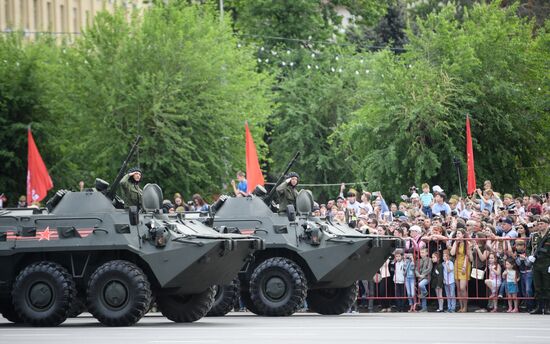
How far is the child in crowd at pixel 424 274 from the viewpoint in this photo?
29781mm

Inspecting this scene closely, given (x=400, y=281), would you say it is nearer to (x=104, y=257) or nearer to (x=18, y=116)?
(x=104, y=257)

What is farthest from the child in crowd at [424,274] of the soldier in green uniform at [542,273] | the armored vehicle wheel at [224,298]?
the armored vehicle wheel at [224,298]

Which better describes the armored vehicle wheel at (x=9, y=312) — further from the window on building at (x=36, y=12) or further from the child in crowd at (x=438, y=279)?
the window on building at (x=36, y=12)

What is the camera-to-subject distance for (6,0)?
67.7 metres

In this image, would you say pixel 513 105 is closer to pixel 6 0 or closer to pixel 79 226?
pixel 79 226

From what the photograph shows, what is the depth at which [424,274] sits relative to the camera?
2981cm

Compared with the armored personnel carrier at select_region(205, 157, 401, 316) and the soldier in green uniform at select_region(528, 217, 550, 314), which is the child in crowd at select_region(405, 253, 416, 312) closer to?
the armored personnel carrier at select_region(205, 157, 401, 316)

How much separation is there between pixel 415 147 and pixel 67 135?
1046 centimetres

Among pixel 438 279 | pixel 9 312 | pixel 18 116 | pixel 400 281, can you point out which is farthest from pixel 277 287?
pixel 18 116

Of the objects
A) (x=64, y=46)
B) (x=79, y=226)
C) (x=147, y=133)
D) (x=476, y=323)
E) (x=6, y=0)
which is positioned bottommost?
(x=476, y=323)

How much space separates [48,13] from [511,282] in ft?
153

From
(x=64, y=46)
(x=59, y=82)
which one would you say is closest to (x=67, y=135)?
(x=59, y=82)

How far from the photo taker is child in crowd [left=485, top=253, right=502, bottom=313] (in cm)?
2894

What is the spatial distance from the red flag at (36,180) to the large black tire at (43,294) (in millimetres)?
14707
